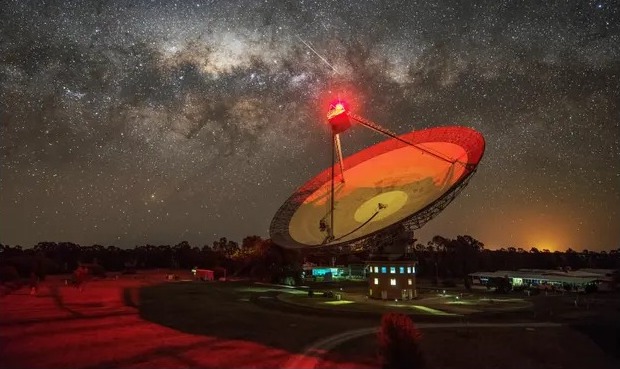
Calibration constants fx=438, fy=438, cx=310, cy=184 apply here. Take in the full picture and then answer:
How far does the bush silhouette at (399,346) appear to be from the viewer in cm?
2248

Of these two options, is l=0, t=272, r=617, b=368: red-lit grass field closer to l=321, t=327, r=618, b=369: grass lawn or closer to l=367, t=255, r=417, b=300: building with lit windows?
l=321, t=327, r=618, b=369: grass lawn

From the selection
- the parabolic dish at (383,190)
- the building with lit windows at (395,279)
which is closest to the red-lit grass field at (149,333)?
the parabolic dish at (383,190)

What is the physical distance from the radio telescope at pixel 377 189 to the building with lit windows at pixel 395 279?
5.03 metres

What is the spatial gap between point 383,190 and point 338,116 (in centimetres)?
1161

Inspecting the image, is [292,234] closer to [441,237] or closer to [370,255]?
[370,255]

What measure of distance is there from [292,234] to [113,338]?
84.3 feet

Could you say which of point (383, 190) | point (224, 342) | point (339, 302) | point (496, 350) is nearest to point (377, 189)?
point (383, 190)

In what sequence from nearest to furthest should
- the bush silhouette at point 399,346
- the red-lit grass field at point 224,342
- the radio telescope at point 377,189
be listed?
the bush silhouette at point 399,346 < the red-lit grass field at point 224,342 < the radio telescope at point 377,189

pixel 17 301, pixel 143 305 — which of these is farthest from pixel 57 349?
pixel 17 301

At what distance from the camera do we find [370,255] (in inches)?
2000

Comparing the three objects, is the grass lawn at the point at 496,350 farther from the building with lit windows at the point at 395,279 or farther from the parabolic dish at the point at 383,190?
the building with lit windows at the point at 395,279

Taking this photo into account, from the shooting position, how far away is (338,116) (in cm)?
4381

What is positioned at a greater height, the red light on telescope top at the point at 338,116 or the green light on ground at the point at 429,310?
the red light on telescope top at the point at 338,116

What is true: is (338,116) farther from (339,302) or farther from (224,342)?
(224,342)
